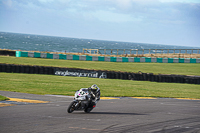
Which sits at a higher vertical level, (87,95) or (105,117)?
(87,95)

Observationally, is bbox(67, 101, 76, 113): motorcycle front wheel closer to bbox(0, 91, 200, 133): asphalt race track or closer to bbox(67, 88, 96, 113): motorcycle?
bbox(67, 88, 96, 113): motorcycle

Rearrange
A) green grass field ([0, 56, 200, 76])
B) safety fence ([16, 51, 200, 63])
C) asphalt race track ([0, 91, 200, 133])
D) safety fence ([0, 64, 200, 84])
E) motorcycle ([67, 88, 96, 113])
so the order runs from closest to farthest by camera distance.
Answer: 1. asphalt race track ([0, 91, 200, 133])
2. motorcycle ([67, 88, 96, 113])
3. safety fence ([0, 64, 200, 84])
4. green grass field ([0, 56, 200, 76])
5. safety fence ([16, 51, 200, 63])

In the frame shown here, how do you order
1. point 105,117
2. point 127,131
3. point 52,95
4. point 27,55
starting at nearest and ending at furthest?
point 127,131, point 105,117, point 52,95, point 27,55

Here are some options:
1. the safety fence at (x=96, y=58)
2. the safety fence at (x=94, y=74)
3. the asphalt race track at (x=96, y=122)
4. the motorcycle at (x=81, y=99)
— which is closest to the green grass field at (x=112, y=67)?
the safety fence at (x=94, y=74)

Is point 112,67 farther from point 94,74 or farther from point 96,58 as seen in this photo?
point 96,58

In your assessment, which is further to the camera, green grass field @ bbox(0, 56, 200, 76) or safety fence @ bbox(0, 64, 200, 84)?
green grass field @ bbox(0, 56, 200, 76)

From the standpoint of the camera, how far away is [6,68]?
1041 inches

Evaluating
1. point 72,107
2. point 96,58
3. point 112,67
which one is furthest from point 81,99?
point 96,58

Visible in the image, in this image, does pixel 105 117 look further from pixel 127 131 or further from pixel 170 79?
pixel 170 79

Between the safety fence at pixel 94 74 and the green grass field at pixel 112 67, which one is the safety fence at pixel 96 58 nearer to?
the green grass field at pixel 112 67

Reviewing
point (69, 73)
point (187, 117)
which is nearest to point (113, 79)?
point (69, 73)

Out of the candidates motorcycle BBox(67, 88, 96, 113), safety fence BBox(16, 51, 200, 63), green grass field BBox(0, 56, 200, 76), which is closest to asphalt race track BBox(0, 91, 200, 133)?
motorcycle BBox(67, 88, 96, 113)

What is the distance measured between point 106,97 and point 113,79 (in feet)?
33.4

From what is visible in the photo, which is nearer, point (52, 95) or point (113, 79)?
point (52, 95)
